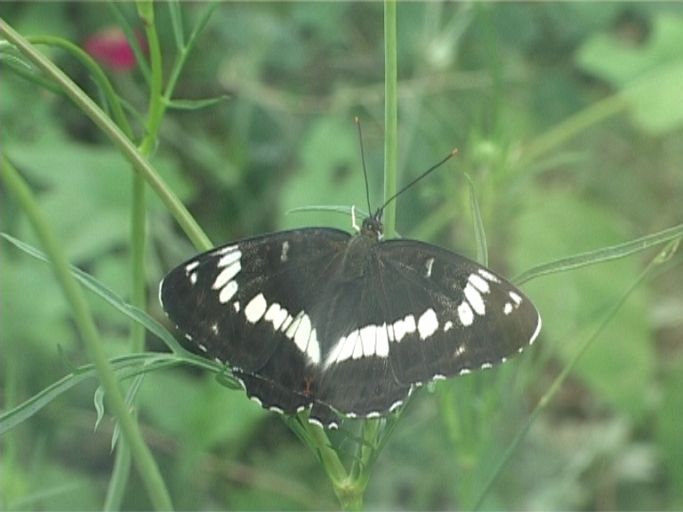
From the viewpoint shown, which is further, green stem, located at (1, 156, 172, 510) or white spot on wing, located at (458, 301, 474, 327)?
white spot on wing, located at (458, 301, 474, 327)

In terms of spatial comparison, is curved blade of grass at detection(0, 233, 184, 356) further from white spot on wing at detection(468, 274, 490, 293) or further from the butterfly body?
white spot on wing at detection(468, 274, 490, 293)

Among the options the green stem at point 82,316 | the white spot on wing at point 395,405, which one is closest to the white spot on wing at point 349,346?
the white spot on wing at point 395,405

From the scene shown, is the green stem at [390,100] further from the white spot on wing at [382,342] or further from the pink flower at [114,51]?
the pink flower at [114,51]

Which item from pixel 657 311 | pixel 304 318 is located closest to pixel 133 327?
pixel 304 318

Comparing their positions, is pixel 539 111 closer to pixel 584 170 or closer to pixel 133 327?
pixel 584 170

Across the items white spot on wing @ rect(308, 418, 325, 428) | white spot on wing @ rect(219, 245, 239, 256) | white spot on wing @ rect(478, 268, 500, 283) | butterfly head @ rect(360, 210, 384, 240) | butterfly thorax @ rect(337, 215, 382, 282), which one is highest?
butterfly head @ rect(360, 210, 384, 240)

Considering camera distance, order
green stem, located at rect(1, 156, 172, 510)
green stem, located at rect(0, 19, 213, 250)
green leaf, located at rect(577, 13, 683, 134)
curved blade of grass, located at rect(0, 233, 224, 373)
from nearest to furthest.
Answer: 1. green stem, located at rect(1, 156, 172, 510)
2. green stem, located at rect(0, 19, 213, 250)
3. curved blade of grass, located at rect(0, 233, 224, 373)
4. green leaf, located at rect(577, 13, 683, 134)

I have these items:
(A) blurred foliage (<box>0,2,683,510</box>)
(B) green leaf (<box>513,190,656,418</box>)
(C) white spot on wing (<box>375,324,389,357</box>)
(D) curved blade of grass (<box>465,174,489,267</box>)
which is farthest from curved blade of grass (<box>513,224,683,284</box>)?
(B) green leaf (<box>513,190,656,418</box>)
